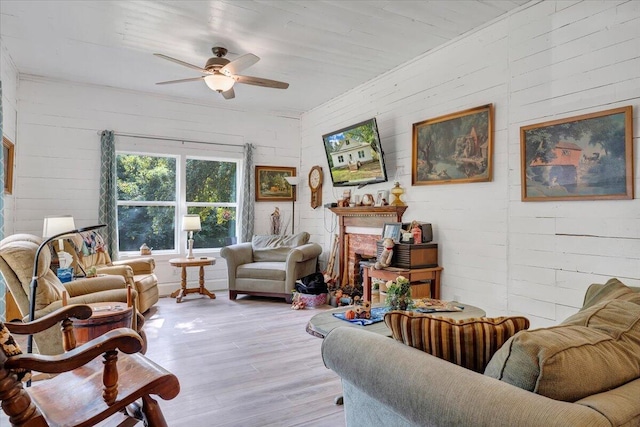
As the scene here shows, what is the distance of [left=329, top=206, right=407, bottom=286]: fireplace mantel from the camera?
4516 millimetres

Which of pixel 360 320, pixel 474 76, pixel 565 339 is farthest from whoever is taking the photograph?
pixel 474 76

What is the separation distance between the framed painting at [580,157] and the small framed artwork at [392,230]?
1.34 metres

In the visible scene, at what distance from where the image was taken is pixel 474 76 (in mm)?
3648

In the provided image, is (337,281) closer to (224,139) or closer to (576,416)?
(224,139)

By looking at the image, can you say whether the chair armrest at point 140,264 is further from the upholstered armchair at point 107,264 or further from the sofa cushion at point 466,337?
the sofa cushion at point 466,337

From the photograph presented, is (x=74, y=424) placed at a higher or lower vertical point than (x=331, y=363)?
lower

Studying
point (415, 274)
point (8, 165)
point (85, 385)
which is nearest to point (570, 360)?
point (85, 385)

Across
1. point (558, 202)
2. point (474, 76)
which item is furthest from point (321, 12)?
point (558, 202)

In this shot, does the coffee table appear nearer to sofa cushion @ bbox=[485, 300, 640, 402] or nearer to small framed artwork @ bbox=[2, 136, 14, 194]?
sofa cushion @ bbox=[485, 300, 640, 402]

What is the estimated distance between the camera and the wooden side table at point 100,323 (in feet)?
8.66

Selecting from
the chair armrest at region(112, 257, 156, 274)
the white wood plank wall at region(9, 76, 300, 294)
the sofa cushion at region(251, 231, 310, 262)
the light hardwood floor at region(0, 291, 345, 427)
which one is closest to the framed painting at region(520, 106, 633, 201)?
the light hardwood floor at region(0, 291, 345, 427)

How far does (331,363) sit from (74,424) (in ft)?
3.20

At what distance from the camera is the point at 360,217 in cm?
509

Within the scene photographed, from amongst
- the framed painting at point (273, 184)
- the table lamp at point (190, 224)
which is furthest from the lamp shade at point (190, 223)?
the framed painting at point (273, 184)
